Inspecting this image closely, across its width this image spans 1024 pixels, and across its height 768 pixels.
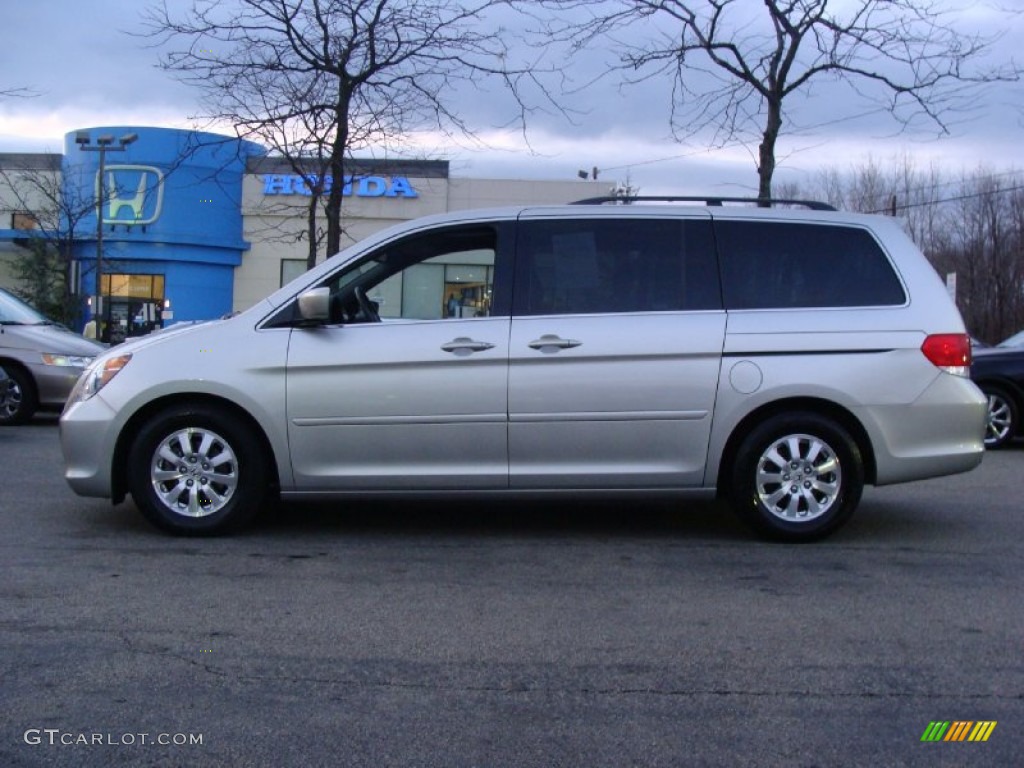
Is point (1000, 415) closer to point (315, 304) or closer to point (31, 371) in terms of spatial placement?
point (315, 304)

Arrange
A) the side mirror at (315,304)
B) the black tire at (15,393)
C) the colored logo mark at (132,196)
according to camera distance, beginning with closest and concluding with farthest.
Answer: the side mirror at (315,304) → the black tire at (15,393) → the colored logo mark at (132,196)

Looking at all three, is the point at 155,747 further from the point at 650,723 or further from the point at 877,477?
the point at 877,477

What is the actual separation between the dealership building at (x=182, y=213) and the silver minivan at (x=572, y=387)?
2699 cm

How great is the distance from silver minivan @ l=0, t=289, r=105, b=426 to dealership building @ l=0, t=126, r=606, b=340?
69.7 ft

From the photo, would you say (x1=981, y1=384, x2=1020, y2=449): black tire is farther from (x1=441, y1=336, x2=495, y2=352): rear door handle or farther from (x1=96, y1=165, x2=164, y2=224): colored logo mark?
(x1=96, y1=165, x2=164, y2=224): colored logo mark

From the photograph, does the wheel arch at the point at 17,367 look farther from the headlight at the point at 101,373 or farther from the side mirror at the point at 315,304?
the side mirror at the point at 315,304

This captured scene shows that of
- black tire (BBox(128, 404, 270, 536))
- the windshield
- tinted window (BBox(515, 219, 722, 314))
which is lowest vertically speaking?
black tire (BBox(128, 404, 270, 536))

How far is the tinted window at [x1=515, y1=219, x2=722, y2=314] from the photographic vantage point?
20.8 ft

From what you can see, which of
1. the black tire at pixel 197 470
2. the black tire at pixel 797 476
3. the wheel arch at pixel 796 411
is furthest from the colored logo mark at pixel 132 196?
the black tire at pixel 797 476

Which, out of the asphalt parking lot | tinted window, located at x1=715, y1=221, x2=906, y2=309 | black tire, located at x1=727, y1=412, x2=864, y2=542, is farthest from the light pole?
black tire, located at x1=727, y1=412, x2=864, y2=542

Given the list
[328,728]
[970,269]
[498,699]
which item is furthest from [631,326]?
[970,269]

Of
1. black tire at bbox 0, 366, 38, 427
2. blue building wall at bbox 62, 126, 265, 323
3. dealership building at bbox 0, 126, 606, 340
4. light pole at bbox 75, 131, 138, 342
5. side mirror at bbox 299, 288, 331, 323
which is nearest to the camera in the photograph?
side mirror at bbox 299, 288, 331, 323

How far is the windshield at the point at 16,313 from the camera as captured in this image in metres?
12.6

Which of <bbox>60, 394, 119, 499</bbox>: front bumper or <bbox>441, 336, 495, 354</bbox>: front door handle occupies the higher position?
<bbox>441, 336, 495, 354</bbox>: front door handle
